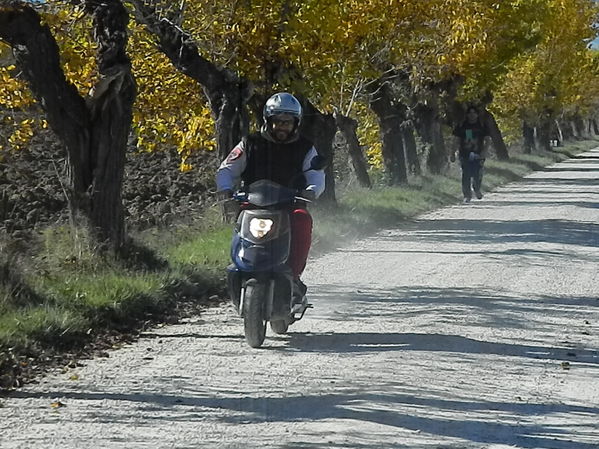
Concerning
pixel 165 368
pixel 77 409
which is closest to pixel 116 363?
pixel 165 368

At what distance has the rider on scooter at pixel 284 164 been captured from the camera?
9336mm

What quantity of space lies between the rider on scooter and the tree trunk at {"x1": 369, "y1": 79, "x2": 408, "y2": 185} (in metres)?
21.0

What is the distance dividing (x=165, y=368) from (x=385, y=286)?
476 cm

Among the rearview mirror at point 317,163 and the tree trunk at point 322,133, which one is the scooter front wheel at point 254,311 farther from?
the tree trunk at point 322,133

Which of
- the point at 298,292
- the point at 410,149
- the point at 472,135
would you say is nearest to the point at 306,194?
the point at 298,292

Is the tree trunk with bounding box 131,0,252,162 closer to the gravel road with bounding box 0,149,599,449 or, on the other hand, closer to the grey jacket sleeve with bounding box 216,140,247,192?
the gravel road with bounding box 0,149,599,449

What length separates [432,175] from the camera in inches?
1385

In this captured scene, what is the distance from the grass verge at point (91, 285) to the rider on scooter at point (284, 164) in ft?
5.36

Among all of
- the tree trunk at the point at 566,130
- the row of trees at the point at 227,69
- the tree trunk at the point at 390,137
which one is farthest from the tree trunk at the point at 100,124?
the tree trunk at the point at 566,130

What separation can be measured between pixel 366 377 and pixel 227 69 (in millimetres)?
10319

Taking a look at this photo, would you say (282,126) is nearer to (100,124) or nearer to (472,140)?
(100,124)

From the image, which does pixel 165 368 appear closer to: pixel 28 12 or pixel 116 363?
pixel 116 363

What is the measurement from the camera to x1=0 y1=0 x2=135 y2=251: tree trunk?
1253cm

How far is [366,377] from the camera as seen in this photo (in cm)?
804
